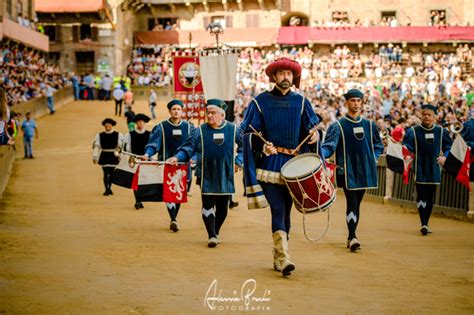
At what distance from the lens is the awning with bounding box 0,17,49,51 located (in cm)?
3897

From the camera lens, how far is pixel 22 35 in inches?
1700

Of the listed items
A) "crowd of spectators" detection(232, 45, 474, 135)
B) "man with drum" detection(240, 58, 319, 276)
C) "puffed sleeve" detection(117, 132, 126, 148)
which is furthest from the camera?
"crowd of spectators" detection(232, 45, 474, 135)

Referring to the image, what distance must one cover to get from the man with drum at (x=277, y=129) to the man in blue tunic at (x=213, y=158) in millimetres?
1981

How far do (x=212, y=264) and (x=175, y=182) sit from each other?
3117 mm

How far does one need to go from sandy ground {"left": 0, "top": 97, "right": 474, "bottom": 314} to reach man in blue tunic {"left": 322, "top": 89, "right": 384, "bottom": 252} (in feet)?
2.52

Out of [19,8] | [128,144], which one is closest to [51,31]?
[19,8]

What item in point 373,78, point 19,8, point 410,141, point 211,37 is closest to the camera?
point 410,141

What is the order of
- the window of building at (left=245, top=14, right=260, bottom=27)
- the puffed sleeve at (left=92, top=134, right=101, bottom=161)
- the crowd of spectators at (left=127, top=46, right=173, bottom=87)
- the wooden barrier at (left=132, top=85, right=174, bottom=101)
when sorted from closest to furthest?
the puffed sleeve at (left=92, top=134, right=101, bottom=161) → the wooden barrier at (left=132, top=85, right=174, bottom=101) → the crowd of spectators at (left=127, top=46, right=173, bottom=87) → the window of building at (left=245, top=14, right=260, bottom=27)

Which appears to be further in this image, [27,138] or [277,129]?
[27,138]

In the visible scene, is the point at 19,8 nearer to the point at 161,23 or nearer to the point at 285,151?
the point at 161,23

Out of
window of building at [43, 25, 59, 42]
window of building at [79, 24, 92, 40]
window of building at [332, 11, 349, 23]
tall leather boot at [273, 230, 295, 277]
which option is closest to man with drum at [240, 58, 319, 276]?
tall leather boot at [273, 230, 295, 277]

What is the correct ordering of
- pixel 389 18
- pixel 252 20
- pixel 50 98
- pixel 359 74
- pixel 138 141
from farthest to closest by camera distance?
pixel 252 20 < pixel 389 18 < pixel 359 74 < pixel 50 98 < pixel 138 141

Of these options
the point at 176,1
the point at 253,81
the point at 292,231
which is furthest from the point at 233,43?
the point at 292,231

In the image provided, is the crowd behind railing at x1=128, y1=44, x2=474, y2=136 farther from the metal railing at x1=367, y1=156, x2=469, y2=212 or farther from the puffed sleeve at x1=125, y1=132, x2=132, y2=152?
the puffed sleeve at x1=125, y1=132, x2=132, y2=152
